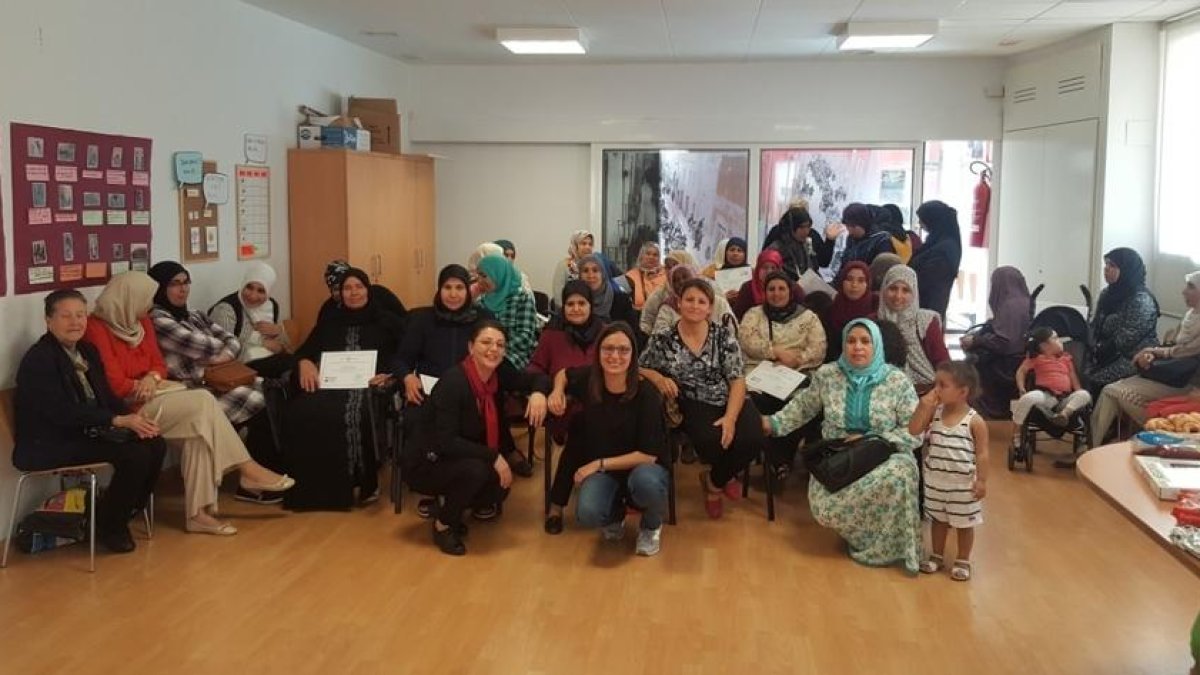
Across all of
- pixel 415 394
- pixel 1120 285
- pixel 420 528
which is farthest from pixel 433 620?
pixel 1120 285

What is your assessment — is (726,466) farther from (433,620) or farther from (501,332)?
(433,620)

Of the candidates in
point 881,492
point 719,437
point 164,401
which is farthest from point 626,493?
point 164,401

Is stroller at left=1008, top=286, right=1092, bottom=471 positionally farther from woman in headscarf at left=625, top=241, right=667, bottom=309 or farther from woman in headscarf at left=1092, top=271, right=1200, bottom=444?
woman in headscarf at left=625, top=241, right=667, bottom=309

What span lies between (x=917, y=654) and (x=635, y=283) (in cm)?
453

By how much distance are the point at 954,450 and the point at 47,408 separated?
3.86 meters

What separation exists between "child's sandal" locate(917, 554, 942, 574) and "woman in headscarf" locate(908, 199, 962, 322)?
301 centimetres

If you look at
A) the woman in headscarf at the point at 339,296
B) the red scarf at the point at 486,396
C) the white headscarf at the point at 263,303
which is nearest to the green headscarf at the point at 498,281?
the woman in headscarf at the point at 339,296

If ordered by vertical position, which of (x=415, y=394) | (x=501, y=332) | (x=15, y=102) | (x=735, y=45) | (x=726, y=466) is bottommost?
(x=726, y=466)

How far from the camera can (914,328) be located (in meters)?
5.86

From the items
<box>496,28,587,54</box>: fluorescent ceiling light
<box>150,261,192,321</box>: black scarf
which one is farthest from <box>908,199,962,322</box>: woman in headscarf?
<box>150,261,192,321</box>: black scarf

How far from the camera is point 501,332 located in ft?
15.9

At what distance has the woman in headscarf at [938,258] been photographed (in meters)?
7.25

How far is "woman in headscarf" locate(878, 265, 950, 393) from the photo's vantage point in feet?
19.0

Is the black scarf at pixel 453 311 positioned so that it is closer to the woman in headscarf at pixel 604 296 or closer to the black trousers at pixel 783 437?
the woman in headscarf at pixel 604 296
